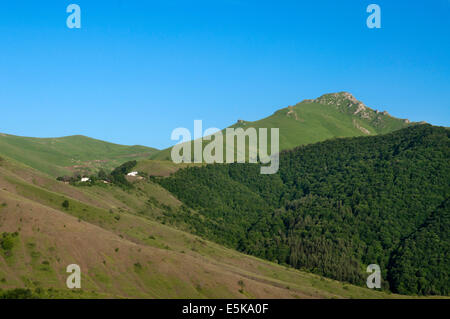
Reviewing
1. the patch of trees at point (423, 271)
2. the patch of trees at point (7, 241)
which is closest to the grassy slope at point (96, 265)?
the patch of trees at point (7, 241)

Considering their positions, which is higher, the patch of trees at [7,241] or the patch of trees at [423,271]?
the patch of trees at [7,241]

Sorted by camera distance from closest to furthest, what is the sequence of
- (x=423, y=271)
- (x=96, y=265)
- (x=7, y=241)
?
(x=7, y=241), (x=96, y=265), (x=423, y=271)

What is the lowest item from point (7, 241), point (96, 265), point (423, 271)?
point (423, 271)

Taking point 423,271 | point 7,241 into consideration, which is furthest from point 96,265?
point 423,271

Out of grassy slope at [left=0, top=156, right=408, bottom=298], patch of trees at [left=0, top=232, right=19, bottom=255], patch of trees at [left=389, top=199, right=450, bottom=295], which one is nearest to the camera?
grassy slope at [left=0, top=156, right=408, bottom=298]

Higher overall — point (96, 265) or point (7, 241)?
point (7, 241)

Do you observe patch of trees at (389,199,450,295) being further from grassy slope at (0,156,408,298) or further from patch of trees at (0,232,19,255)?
patch of trees at (0,232,19,255)

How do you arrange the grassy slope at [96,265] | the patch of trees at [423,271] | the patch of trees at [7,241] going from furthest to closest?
the patch of trees at [423,271] → the patch of trees at [7,241] → the grassy slope at [96,265]

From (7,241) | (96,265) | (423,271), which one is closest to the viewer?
(7,241)

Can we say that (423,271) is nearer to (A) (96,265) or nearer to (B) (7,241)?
(A) (96,265)

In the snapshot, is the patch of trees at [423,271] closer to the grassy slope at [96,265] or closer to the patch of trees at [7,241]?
the grassy slope at [96,265]

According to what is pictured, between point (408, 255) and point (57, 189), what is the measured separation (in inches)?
5373

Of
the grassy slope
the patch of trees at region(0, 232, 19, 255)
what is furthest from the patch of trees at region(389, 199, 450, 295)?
the patch of trees at region(0, 232, 19, 255)
